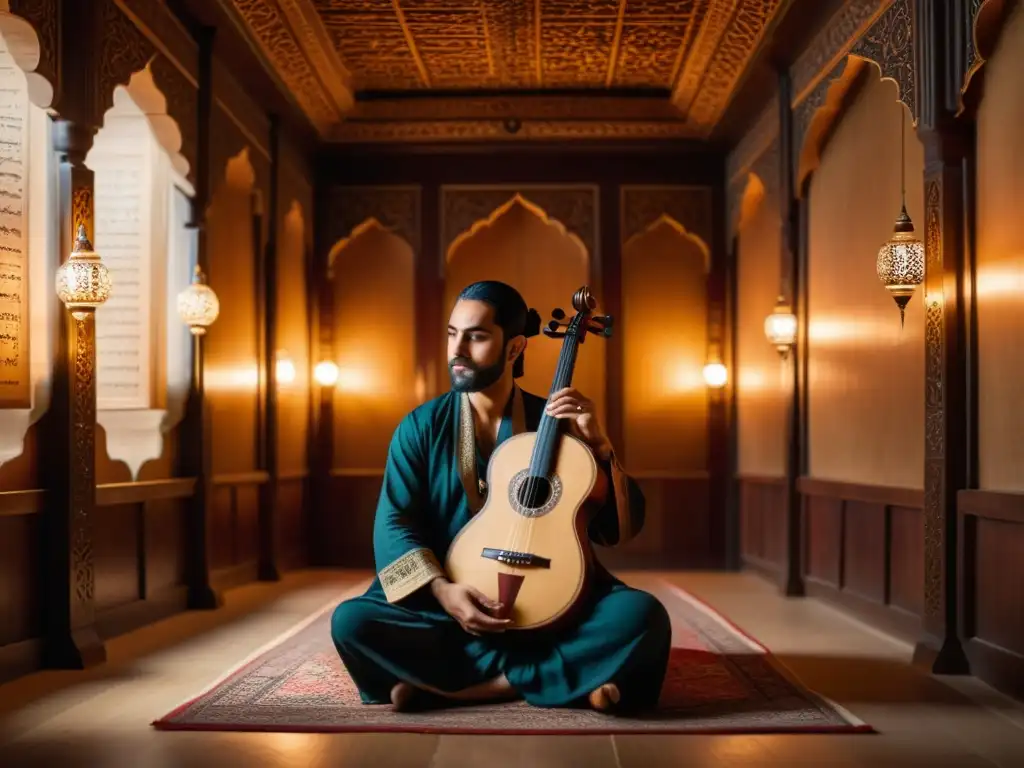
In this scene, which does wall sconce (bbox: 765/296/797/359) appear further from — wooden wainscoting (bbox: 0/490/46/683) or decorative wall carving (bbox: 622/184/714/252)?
wooden wainscoting (bbox: 0/490/46/683)

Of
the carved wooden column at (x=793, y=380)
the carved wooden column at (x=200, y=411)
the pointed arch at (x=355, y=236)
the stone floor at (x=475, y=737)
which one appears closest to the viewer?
the stone floor at (x=475, y=737)

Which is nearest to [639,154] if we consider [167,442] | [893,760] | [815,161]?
[815,161]

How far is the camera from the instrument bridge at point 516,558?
3.59 m

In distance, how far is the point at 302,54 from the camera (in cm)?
740

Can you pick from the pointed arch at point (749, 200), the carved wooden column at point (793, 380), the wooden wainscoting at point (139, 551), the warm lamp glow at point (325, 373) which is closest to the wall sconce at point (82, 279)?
the wooden wainscoting at point (139, 551)

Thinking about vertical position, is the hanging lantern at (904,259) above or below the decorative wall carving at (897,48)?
below

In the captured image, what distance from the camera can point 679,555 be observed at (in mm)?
9102

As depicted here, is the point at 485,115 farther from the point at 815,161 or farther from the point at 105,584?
the point at 105,584

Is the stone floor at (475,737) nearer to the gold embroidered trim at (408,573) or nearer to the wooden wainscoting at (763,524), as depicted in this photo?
the gold embroidered trim at (408,573)

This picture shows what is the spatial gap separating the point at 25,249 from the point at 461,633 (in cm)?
245

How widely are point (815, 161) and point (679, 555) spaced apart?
332cm

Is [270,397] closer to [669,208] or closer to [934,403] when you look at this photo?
[669,208]

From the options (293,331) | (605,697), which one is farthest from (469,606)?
(293,331)

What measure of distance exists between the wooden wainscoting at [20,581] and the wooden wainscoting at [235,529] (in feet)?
6.97
